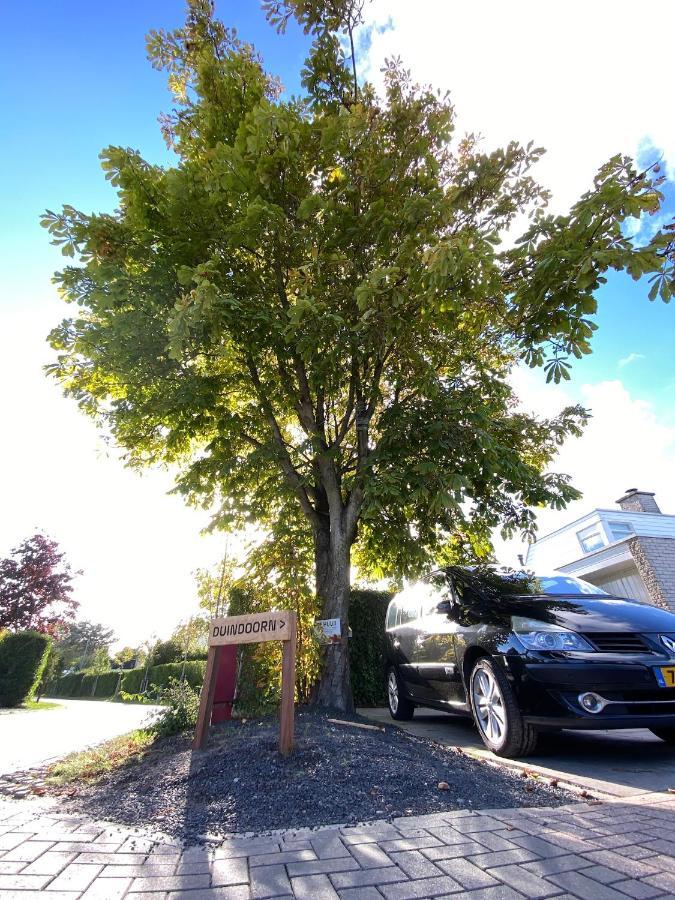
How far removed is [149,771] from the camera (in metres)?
3.26

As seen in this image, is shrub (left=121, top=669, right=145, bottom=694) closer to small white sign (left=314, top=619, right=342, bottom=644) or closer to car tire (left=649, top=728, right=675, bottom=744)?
small white sign (left=314, top=619, right=342, bottom=644)

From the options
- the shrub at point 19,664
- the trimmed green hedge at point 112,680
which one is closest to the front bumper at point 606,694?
the trimmed green hedge at point 112,680

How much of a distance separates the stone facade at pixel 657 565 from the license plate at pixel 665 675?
11.2m

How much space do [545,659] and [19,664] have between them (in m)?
15.2

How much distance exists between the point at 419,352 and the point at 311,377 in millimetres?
1664

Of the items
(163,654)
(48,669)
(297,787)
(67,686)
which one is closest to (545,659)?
(297,787)

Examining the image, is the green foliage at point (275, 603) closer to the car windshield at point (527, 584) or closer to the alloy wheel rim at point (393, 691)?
the alloy wheel rim at point (393, 691)

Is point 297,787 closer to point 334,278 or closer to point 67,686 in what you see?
point 334,278

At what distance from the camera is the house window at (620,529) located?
17.6 metres

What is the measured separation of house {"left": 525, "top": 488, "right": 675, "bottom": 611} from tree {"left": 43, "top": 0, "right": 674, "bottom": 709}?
569 centimetres

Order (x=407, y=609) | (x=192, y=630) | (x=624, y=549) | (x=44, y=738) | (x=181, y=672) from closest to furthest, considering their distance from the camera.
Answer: (x=44, y=738), (x=192, y=630), (x=407, y=609), (x=624, y=549), (x=181, y=672)

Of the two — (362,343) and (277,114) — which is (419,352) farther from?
(277,114)

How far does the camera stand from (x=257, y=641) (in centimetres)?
380

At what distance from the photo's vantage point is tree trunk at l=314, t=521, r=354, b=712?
18.0 feet
